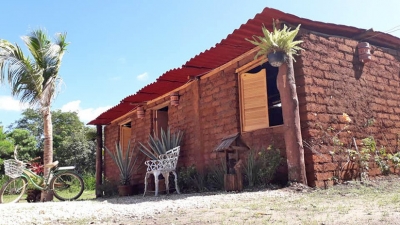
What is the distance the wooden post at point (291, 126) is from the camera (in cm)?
509

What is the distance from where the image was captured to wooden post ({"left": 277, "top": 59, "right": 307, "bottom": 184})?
5.09 m

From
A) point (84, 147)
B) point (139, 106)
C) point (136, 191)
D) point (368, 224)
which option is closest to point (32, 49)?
point (139, 106)

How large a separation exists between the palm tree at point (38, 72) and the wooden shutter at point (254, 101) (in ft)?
17.4

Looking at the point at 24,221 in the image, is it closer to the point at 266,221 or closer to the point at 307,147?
the point at 266,221

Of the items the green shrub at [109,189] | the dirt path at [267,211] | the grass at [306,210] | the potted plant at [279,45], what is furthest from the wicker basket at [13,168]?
the potted plant at [279,45]

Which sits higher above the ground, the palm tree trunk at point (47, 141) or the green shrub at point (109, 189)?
the palm tree trunk at point (47, 141)

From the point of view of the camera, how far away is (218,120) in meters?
7.25

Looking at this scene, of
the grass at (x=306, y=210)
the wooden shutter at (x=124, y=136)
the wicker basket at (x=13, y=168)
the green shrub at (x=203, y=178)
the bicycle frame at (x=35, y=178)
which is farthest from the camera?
the wooden shutter at (x=124, y=136)

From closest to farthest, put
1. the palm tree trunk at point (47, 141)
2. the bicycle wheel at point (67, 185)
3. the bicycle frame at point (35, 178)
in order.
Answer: the bicycle frame at point (35, 178), the bicycle wheel at point (67, 185), the palm tree trunk at point (47, 141)

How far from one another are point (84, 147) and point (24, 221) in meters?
17.8

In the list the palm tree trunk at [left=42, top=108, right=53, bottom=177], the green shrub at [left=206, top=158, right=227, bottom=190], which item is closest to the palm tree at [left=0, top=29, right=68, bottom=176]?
the palm tree trunk at [left=42, top=108, right=53, bottom=177]

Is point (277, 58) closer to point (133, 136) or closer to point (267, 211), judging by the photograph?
point (267, 211)

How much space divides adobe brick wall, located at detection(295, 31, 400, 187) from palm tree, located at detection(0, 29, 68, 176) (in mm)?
6589

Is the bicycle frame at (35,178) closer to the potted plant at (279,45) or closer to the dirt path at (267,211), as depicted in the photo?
the dirt path at (267,211)
